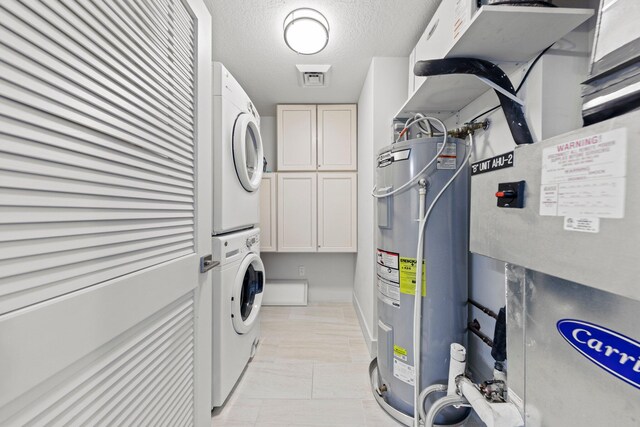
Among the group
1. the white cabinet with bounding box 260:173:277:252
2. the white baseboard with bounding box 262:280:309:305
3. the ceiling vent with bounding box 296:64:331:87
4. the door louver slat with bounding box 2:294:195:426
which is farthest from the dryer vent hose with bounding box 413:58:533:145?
the white baseboard with bounding box 262:280:309:305

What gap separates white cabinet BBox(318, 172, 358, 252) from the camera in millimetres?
2600

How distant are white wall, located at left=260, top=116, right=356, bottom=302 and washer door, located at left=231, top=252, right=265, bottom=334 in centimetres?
112

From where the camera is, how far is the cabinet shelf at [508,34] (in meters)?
0.76

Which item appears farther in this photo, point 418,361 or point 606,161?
point 418,361

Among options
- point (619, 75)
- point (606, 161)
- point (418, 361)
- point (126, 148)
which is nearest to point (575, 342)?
point (606, 161)

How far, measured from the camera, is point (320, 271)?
2.92 m

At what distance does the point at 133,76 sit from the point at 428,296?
1.42m

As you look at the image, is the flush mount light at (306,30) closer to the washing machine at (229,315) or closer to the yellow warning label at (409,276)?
the washing machine at (229,315)

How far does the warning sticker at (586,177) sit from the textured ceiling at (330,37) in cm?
138

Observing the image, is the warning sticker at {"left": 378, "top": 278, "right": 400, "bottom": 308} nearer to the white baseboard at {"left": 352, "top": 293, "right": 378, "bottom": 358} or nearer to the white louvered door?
the white baseboard at {"left": 352, "top": 293, "right": 378, "bottom": 358}

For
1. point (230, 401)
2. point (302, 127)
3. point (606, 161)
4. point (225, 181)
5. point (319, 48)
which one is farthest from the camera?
point (302, 127)

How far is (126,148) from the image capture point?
65cm

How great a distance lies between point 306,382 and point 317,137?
219 cm

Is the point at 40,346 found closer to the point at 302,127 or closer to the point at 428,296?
the point at 428,296
